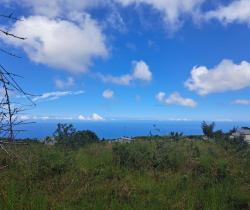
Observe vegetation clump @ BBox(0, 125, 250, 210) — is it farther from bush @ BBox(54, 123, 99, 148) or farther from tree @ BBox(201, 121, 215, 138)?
tree @ BBox(201, 121, 215, 138)

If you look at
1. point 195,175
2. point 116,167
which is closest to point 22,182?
point 116,167

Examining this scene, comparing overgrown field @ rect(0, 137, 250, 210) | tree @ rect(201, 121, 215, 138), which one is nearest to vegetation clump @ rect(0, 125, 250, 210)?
overgrown field @ rect(0, 137, 250, 210)

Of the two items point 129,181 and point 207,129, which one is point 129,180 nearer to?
point 129,181

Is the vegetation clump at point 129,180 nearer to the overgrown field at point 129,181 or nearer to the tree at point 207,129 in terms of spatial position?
the overgrown field at point 129,181

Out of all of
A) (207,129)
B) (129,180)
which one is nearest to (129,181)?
(129,180)

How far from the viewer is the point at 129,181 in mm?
11211

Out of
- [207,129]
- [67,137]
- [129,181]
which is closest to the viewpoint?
[129,181]

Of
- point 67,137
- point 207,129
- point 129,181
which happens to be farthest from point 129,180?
point 207,129

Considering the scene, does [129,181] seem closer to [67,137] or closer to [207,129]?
[67,137]

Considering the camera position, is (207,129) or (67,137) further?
(207,129)

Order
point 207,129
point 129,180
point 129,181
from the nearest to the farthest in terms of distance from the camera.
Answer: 1. point 129,181
2. point 129,180
3. point 207,129

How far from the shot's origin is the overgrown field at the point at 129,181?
941cm

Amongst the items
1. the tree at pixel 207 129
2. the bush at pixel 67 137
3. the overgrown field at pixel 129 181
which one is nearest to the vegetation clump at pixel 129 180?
the overgrown field at pixel 129 181

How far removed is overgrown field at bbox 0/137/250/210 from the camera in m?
9.41
